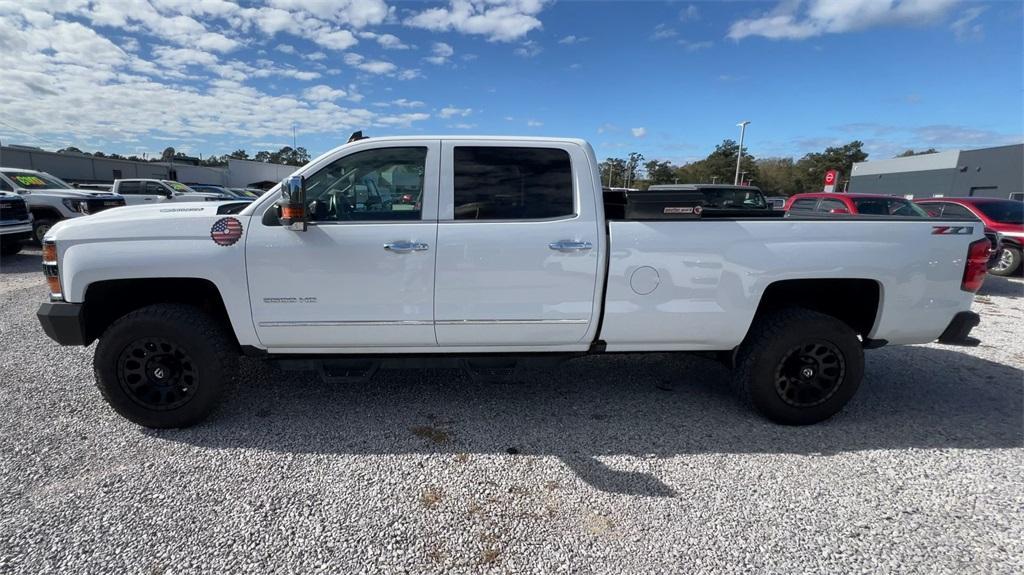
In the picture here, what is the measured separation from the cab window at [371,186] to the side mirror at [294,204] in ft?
0.50

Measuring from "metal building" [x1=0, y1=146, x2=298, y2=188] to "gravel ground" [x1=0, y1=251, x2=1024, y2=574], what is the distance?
3662 centimetres

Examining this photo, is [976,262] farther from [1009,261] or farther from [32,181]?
[32,181]

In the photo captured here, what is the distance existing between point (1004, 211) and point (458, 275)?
12.4 m

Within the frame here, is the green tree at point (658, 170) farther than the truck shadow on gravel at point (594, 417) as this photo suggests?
Yes

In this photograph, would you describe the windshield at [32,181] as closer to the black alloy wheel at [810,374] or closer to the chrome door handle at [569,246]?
the chrome door handle at [569,246]

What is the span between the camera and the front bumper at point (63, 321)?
2992 millimetres

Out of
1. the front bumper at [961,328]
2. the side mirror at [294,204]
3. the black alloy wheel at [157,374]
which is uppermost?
the side mirror at [294,204]

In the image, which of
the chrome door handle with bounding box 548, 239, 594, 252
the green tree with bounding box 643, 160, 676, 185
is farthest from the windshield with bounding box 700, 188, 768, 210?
the green tree with bounding box 643, 160, 676, 185

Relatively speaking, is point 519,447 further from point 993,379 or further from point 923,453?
point 993,379

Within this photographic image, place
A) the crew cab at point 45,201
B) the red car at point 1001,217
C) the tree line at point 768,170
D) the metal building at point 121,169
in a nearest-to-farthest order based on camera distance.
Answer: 1. the red car at point 1001,217
2. the crew cab at point 45,201
3. the metal building at point 121,169
4. the tree line at point 768,170

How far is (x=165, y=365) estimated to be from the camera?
125 inches

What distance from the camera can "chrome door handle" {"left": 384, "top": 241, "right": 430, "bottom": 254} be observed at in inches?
118

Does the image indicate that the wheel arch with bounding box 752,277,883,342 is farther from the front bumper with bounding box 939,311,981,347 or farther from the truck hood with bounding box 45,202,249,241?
the truck hood with bounding box 45,202,249,241

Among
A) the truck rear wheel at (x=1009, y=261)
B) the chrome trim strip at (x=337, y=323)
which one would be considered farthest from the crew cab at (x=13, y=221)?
the truck rear wheel at (x=1009, y=261)
